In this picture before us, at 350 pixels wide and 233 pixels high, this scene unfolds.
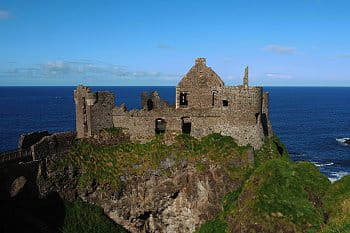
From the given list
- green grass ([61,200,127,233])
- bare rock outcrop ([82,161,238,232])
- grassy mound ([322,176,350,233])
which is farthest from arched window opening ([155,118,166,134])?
grassy mound ([322,176,350,233])

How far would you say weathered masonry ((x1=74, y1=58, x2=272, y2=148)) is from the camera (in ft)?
136

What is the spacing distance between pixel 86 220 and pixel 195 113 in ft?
51.2

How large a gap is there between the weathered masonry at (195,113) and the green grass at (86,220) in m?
8.19

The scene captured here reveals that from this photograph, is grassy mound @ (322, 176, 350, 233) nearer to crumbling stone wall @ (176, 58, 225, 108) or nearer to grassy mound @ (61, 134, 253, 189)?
grassy mound @ (61, 134, 253, 189)

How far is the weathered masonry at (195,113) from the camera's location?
41.4 m

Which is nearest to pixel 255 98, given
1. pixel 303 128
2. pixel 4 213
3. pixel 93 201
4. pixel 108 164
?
pixel 108 164

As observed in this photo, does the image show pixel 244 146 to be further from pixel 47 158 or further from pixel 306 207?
pixel 47 158

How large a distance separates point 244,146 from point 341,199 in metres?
10.8

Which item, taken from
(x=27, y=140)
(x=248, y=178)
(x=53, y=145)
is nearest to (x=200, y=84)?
(x=248, y=178)

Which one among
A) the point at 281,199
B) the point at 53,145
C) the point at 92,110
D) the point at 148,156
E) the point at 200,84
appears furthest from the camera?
the point at 200,84

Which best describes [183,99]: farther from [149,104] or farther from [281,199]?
[281,199]

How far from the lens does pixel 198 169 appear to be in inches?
1586

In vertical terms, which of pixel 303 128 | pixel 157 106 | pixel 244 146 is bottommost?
pixel 303 128

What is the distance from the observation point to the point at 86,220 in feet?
127
